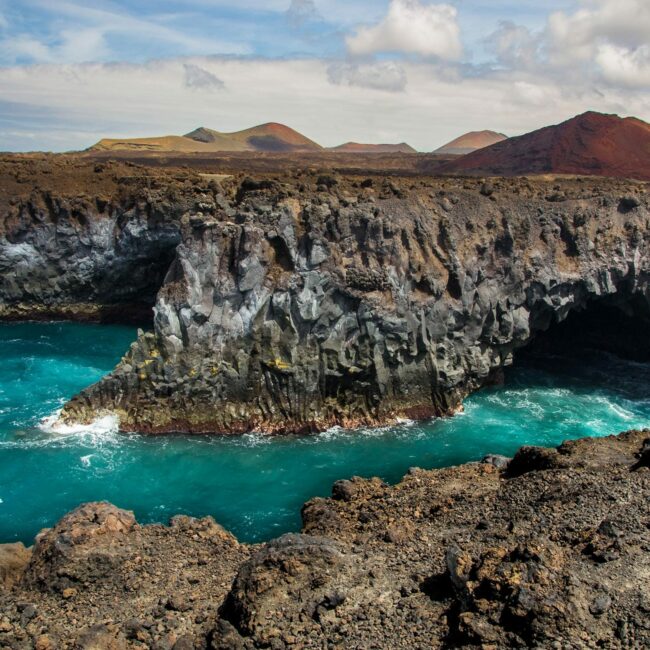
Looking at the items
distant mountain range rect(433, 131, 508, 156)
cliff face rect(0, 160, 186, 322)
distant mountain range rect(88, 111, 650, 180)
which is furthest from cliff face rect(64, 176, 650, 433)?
distant mountain range rect(433, 131, 508, 156)

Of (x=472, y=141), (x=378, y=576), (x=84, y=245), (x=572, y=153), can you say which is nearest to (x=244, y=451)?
(x=378, y=576)

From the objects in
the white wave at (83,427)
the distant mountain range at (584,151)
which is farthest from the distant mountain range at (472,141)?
the white wave at (83,427)

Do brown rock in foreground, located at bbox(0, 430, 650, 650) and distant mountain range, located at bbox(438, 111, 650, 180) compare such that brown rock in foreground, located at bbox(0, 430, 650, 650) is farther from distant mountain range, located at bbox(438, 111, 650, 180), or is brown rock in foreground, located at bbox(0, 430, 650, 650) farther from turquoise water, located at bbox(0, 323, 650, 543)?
distant mountain range, located at bbox(438, 111, 650, 180)

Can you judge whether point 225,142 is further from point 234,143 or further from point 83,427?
point 83,427

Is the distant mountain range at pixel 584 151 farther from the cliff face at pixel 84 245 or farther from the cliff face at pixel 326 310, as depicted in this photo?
the cliff face at pixel 84 245

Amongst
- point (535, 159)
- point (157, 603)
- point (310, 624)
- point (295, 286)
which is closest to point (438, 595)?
point (310, 624)

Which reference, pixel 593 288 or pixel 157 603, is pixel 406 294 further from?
pixel 157 603
